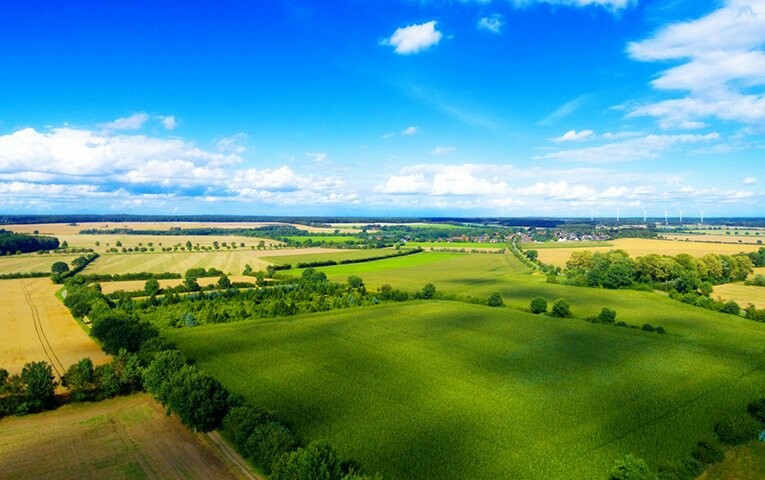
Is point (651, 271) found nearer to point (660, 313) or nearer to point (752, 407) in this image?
point (660, 313)

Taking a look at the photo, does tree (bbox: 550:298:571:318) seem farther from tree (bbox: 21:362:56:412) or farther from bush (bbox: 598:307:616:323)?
tree (bbox: 21:362:56:412)

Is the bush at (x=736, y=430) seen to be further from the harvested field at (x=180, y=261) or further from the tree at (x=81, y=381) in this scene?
the harvested field at (x=180, y=261)

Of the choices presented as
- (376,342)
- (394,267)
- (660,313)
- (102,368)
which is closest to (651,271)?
(660,313)

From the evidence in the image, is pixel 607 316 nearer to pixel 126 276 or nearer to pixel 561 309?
pixel 561 309

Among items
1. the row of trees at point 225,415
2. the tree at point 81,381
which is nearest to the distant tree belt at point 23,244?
the row of trees at point 225,415

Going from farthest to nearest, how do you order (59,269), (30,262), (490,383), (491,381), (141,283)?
(30,262) → (59,269) → (141,283) → (491,381) → (490,383)

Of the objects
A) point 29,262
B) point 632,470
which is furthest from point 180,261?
point 632,470
